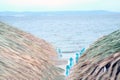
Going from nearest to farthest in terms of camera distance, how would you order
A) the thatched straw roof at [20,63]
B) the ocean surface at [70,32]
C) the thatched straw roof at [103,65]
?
the thatched straw roof at [103,65] → the thatched straw roof at [20,63] → the ocean surface at [70,32]

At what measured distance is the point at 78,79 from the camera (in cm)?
509

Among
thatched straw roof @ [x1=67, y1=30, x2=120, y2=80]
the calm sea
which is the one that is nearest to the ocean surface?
the calm sea

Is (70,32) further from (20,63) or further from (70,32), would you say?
(20,63)

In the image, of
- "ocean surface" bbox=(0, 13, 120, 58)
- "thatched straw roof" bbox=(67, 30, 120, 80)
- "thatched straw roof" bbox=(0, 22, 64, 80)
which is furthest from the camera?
"ocean surface" bbox=(0, 13, 120, 58)

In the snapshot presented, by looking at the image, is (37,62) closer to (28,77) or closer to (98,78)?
(28,77)

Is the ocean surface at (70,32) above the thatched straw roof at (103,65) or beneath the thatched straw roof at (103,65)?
beneath

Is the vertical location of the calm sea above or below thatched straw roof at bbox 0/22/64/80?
below

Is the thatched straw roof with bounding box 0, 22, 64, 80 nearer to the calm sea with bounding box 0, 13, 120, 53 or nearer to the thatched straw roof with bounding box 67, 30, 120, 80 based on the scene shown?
the thatched straw roof with bounding box 67, 30, 120, 80

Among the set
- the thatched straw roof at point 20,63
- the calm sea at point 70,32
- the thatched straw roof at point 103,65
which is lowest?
the calm sea at point 70,32

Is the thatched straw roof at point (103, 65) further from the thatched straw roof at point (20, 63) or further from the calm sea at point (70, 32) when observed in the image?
the calm sea at point (70, 32)

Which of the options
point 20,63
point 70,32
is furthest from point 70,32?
point 20,63

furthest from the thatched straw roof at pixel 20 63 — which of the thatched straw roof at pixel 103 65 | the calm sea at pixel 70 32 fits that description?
the calm sea at pixel 70 32

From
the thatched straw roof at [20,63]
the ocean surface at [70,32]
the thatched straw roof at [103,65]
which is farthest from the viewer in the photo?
the ocean surface at [70,32]

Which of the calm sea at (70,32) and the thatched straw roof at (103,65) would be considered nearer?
the thatched straw roof at (103,65)
